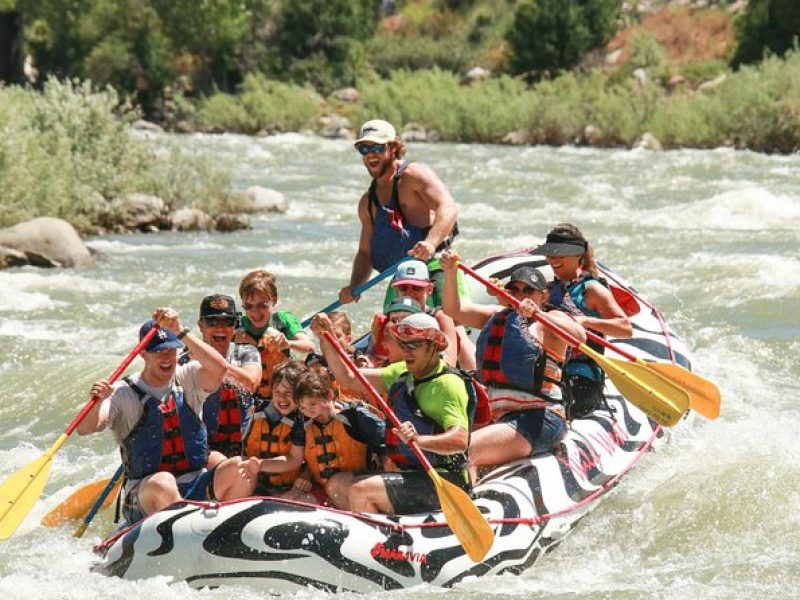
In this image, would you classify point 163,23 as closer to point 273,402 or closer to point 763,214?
point 763,214

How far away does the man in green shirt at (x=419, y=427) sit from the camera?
5.11m

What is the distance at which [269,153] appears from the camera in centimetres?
2608

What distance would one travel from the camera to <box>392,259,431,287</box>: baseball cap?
598cm

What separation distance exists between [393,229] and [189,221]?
905 cm

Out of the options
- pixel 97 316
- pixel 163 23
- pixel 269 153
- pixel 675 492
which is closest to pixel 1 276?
pixel 97 316

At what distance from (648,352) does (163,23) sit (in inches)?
1285

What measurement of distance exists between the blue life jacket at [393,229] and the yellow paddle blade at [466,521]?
1.94 m

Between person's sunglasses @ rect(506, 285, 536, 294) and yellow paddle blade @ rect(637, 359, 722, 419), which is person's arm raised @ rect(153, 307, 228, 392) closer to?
person's sunglasses @ rect(506, 285, 536, 294)

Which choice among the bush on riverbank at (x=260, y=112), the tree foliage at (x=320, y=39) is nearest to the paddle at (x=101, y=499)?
the bush on riverbank at (x=260, y=112)

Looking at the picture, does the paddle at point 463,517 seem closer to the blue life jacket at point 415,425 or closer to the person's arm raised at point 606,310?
the blue life jacket at point 415,425

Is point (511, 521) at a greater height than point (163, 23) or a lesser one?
lesser

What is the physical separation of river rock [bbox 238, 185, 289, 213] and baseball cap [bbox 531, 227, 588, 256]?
425 inches

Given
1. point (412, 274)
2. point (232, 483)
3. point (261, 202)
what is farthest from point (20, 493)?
point (261, 202)

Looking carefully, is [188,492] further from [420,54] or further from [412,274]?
[420,54]
